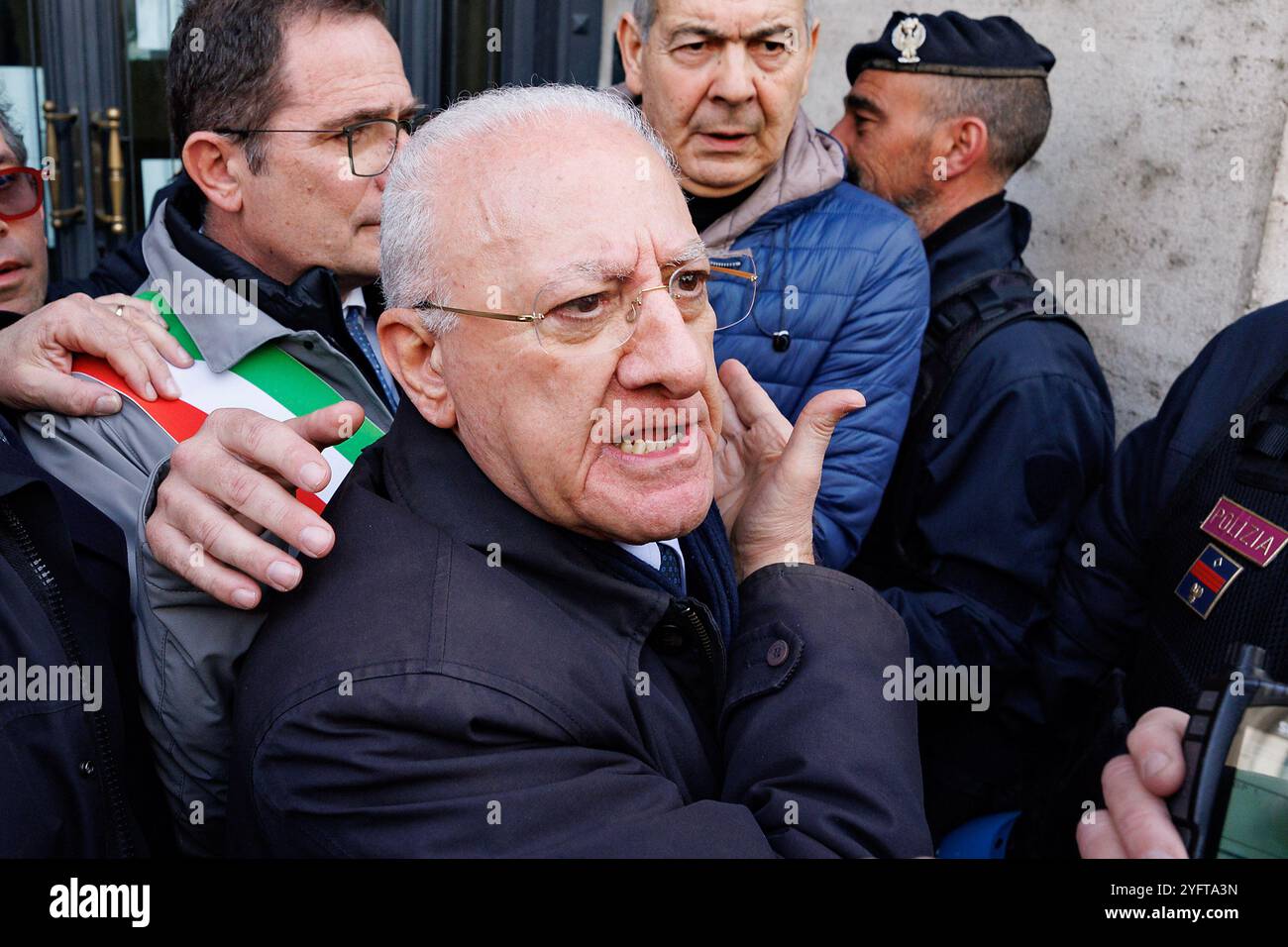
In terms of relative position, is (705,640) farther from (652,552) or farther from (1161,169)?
(1161,169)

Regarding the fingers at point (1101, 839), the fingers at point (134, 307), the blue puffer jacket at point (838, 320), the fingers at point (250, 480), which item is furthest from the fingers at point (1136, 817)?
the fingers at point (134, 307)

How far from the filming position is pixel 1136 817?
50.0 inches

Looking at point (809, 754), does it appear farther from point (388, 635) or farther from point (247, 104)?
point (247, 104)

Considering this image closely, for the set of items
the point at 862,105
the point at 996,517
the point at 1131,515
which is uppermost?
the point at 862,105

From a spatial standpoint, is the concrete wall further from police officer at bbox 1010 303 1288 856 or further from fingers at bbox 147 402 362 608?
fingers at bbox 147 402 362 608

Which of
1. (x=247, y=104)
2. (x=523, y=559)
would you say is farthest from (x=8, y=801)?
(x=247, y=104)

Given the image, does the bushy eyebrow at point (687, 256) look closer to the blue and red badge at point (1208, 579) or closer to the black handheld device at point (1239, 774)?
the black handheld device at point (1239, 774)

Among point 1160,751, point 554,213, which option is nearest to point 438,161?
point 554,213

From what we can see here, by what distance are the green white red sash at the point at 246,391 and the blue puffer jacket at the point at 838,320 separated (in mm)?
936

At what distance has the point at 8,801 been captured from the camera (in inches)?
55.3

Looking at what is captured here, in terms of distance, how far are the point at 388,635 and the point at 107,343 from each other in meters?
0.89

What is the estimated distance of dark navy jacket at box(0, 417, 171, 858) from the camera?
1.45 metres

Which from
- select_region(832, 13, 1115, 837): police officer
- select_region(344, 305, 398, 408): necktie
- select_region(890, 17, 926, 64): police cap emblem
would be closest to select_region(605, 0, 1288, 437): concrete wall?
select_region(832, 13, 1115, 837): police officer

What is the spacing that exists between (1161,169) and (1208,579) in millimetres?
1397
